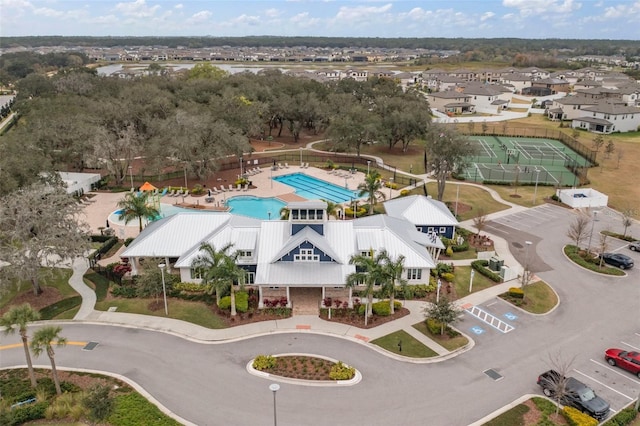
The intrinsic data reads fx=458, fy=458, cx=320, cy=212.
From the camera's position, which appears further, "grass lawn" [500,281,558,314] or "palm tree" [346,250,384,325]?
"grass lawn" [500,281,558,314]

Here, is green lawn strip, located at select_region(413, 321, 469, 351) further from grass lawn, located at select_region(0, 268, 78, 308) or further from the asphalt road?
grass lawn, located at select_region(0, 268, 78, 308)

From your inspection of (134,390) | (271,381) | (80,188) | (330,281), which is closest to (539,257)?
(330,281)

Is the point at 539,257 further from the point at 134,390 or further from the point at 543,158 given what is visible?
the point at 543,158

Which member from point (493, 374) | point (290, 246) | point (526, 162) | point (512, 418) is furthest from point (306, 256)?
point (526, 162)

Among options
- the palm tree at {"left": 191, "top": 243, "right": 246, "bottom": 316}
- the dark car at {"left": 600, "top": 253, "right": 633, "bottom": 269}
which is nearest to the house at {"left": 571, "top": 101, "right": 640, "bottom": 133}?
the dark car at {"left": 600, "top": 253, "right": 633, "bottom": 269}

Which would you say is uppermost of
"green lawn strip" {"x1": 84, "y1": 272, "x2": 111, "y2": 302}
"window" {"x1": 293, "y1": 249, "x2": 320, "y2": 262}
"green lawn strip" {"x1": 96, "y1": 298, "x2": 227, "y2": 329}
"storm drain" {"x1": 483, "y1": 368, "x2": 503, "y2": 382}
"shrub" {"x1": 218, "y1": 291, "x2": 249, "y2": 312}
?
"window" {"x1": 293, "y1": 249, "x2": 320, "y2": 262}

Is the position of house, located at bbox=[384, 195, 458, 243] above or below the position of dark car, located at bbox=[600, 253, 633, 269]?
above
